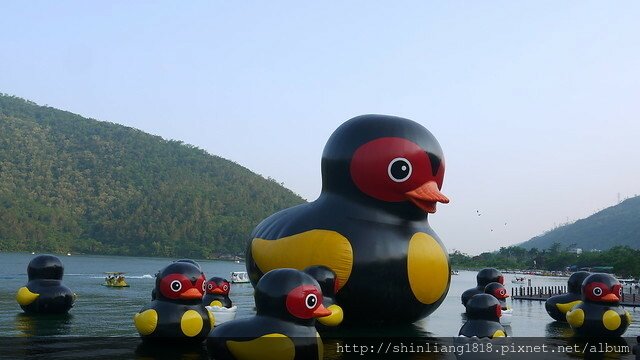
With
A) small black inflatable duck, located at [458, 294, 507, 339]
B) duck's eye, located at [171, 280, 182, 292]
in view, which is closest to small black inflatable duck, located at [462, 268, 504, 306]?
small black inflatable duck, located at [458, 294, 507, 339]

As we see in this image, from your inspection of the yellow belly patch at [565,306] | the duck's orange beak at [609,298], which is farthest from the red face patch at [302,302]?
the yellow belly patch at [565,306]

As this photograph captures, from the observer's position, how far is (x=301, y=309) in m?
10.8

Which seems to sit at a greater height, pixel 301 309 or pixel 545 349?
pixel 301 309

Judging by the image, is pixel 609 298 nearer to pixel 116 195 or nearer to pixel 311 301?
pixel 311 301

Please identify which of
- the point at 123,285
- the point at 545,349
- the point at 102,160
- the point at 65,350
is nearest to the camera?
the point at 65,350

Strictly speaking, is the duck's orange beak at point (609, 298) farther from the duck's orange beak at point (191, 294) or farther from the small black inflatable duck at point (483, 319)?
the duck's orange beak at point (191, 294)

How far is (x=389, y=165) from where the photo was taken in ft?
52.5

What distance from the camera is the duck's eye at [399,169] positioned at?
1598 cm

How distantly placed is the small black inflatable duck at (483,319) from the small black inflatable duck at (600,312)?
13.1ft

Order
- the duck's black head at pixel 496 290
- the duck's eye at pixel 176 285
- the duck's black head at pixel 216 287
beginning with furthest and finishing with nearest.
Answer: the duck's black head at pixel 496 290 → the duck's black head at pixel 216 287 → the duck's eye at pixel 176 285

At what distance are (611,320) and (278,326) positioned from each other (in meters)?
9.04

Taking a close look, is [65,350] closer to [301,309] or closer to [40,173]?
[301,309]

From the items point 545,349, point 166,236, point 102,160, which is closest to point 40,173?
point 102,160

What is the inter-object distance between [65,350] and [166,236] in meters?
115
